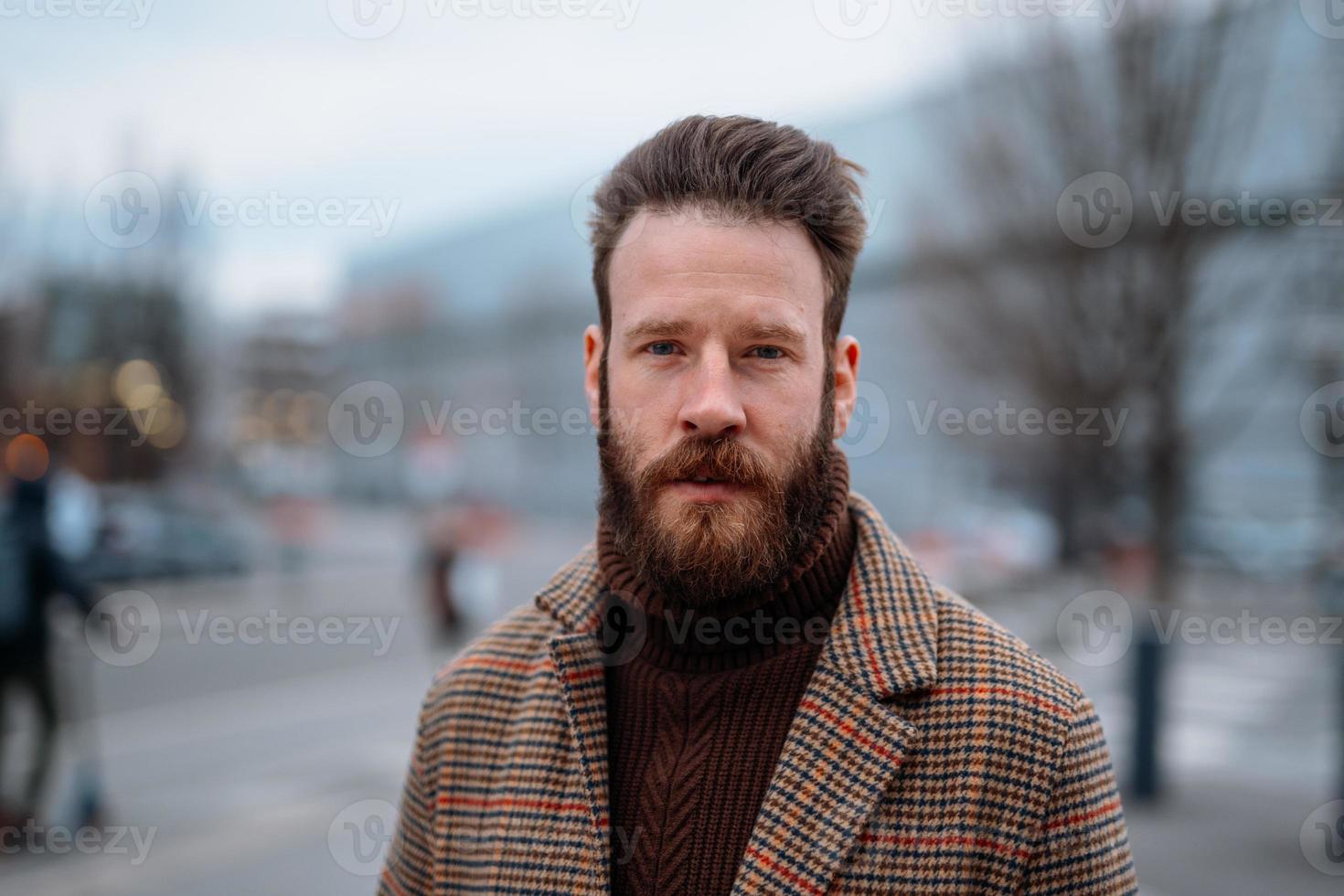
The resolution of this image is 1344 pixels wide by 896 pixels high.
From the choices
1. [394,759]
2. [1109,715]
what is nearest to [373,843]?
[394,759]

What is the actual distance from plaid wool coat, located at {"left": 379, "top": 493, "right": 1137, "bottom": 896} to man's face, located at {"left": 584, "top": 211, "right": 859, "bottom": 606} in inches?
9.6

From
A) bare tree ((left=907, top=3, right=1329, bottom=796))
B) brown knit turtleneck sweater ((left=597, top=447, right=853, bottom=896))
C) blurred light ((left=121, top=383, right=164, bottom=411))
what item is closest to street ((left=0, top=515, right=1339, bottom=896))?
bare tree ((left=907, top=3, right=1329, bottom=796))

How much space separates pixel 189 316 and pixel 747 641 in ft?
104

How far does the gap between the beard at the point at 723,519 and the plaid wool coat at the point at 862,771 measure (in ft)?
0.60

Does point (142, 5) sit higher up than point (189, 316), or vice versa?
point (189, 316)

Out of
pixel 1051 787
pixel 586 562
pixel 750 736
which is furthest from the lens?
pixel 586 562

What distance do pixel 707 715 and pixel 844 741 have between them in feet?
0.84

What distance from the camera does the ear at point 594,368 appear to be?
2.11 metres

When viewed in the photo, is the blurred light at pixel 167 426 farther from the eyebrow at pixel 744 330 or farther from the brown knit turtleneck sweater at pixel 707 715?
the eyebrow at pixel 744 330

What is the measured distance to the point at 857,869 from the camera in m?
1.72

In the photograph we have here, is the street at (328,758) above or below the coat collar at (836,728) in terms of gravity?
below

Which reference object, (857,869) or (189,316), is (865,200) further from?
(189,316)

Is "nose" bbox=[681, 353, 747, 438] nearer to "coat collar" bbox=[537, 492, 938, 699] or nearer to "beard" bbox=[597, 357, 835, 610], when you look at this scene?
"beard" bbox=[597, 357, 835, 610]

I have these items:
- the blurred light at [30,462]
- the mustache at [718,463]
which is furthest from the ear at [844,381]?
the blurred light at [30,462]
